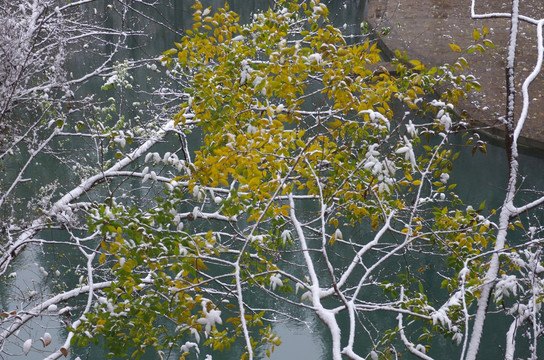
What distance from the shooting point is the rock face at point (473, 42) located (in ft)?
53.1

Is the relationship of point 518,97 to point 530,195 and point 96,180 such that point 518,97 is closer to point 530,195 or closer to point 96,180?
point 530,195

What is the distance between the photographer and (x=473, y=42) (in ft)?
68.4

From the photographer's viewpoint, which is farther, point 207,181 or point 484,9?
point 484,9

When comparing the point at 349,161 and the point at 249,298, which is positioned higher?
the point at 349,161

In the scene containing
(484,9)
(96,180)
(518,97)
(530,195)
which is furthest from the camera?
(484,9)

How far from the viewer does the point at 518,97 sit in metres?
15.8

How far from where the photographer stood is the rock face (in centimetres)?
1619

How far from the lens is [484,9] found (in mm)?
23438

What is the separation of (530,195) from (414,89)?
8.89m

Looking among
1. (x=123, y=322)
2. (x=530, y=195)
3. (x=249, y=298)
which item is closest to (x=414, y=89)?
(x=123, y=322)

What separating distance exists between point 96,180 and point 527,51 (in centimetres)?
1633

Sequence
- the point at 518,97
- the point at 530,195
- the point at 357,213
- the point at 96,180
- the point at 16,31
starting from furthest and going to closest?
1. the point at 518,97
2. the point at 530,195
3. the point at 96,180
4. the point at 16,31
5. the point at 357,213

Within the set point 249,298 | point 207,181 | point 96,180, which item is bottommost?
point 249,298

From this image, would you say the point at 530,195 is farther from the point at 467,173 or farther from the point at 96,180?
the point at 96,180
